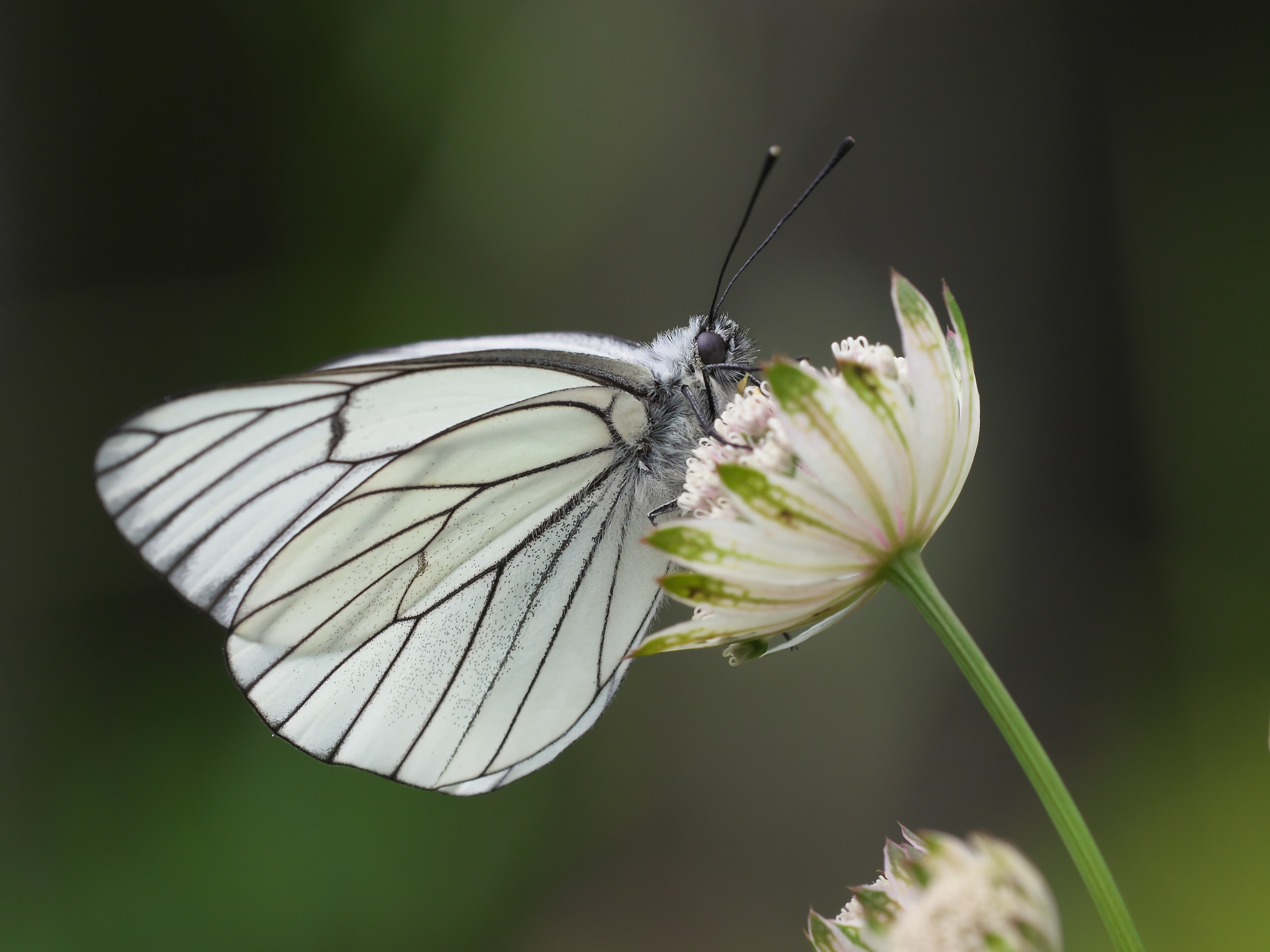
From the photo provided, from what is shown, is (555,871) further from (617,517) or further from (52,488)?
(52,488)

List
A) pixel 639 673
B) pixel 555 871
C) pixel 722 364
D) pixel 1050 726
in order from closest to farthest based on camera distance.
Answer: pixel 722 364 < pixel 1050 726 < pixel 555 871 < pixel 639 673

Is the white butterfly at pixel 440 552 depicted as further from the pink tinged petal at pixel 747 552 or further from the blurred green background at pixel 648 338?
the blurred green background at pixel 648 338

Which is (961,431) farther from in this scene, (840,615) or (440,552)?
(440,552)

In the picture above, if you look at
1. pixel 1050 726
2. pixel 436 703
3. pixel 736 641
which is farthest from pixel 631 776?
pixel 736 641

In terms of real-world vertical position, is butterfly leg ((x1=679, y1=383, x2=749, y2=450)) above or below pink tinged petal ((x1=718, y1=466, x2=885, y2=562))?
above

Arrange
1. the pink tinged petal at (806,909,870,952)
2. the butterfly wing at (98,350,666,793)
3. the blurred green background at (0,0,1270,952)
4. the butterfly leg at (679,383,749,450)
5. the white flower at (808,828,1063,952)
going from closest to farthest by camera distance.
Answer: the white flower at (808,828,1063,952) → the pink tinged petal at (806,909,870,952) → the butterfly leg at (679,383,749,450) → the butterfly wing at (98,350,666,793) → the blurred green background at (0,0,1270,952)

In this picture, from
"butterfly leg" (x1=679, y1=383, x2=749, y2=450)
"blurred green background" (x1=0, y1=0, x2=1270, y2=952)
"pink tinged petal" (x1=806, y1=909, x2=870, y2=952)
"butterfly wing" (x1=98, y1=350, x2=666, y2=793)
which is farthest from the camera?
"blurred green background" (x1=0, y1=0, x2=1270, y2=952)

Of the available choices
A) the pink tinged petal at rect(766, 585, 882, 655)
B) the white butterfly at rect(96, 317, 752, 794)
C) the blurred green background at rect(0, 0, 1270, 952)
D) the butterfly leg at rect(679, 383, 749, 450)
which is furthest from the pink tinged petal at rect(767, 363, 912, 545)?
the blurred green background at rect(0, 0, 1270, 952)

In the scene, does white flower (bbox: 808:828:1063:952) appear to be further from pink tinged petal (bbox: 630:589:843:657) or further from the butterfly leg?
the butterfly leg
